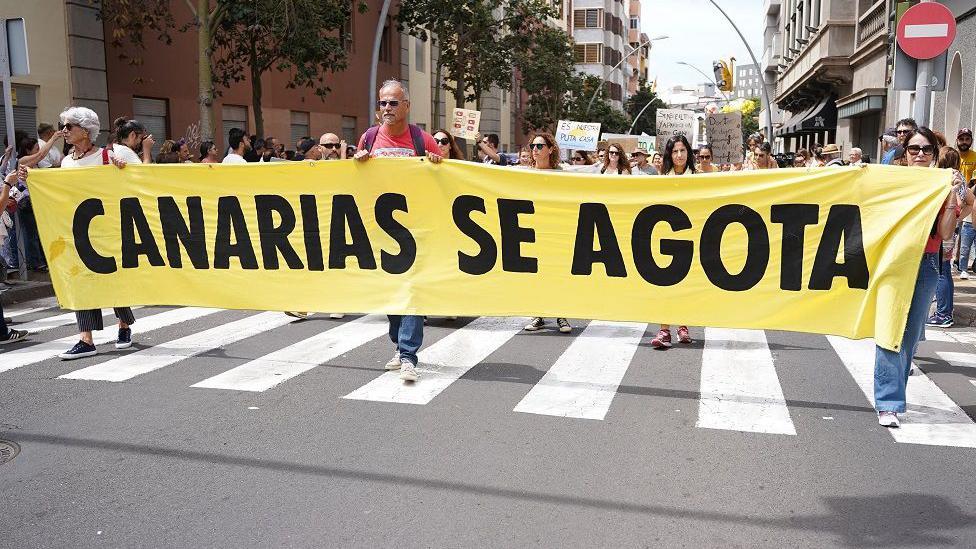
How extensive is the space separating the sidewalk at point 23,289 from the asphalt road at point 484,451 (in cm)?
358

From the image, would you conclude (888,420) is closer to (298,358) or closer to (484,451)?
(484,451)

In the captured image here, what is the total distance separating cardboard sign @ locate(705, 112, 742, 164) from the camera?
76.2 ft

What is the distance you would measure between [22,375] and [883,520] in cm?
617

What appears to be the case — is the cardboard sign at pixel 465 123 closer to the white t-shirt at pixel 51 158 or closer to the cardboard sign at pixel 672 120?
the white t-shirt at pixel 51 158

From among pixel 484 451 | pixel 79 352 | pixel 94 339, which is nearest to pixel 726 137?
pixel 94 339

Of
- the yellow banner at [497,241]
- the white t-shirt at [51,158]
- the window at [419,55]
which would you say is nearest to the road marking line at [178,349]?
the yellow banner at [497,241]

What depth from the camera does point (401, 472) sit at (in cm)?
484

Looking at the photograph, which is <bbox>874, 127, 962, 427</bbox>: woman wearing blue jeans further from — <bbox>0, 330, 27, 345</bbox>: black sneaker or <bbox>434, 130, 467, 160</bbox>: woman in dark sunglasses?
<bbox>0, 330, 27, 345</bbox>: black sneaker

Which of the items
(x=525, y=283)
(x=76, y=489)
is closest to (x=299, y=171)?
(x=525, y=283)

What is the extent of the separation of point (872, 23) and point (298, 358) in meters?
26.3

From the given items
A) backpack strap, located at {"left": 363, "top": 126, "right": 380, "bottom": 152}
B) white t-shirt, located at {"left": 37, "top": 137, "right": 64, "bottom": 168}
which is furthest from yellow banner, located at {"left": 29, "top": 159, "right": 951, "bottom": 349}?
white t-shirt, located at {"left": 37, "top": 137, "right": 64, "bottom": 168}

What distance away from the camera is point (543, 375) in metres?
7.15

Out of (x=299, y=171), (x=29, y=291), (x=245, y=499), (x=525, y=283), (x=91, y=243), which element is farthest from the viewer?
(x=29, y=291)

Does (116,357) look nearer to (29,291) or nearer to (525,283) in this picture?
(525,283)
